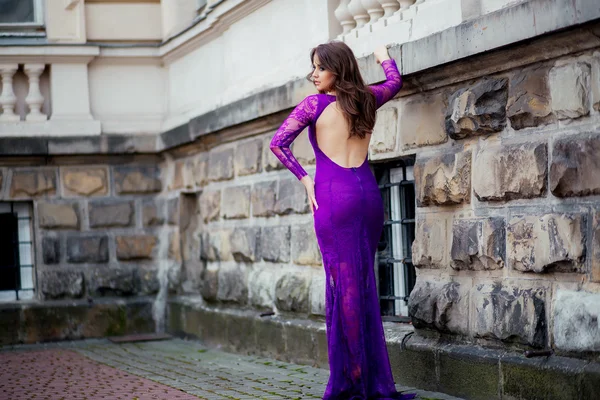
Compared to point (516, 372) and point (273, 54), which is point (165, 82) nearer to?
point (273, 54)

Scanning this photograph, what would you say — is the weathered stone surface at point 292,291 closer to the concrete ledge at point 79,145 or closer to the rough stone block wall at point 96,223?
the rough stone block wall at point 96,223

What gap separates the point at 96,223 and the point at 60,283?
2.33 feet

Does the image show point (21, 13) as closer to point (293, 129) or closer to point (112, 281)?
point (112, 281)

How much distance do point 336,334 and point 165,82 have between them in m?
5.90

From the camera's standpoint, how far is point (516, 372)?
5477mm

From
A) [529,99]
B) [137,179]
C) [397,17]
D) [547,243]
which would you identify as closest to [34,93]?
[137,179]

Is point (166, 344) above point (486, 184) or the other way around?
the other way around

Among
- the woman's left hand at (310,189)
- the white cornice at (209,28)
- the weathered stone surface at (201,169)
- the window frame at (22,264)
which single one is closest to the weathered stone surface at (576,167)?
the woman's left hand at (310,189)

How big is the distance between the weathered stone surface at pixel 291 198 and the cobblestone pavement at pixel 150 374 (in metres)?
1.16

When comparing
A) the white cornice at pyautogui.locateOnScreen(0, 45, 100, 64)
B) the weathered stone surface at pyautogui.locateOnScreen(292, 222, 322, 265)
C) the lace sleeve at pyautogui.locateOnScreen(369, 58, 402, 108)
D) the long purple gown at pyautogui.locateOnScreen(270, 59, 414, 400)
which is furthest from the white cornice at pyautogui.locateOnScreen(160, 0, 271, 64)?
the long purple gown at pyautogui.locateOnScreen(270, 59, 414, 400)

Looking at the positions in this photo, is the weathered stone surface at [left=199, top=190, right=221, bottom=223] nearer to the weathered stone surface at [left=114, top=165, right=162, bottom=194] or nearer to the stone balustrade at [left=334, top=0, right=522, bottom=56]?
the weathered stone surface at [left=114, top=165, right=162, bottom=194]

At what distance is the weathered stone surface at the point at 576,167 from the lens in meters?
5.05

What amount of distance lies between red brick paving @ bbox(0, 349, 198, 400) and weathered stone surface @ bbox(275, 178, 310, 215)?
1.68 m

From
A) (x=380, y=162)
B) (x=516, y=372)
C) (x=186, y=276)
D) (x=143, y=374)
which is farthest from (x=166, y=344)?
(x=516, y=372)
